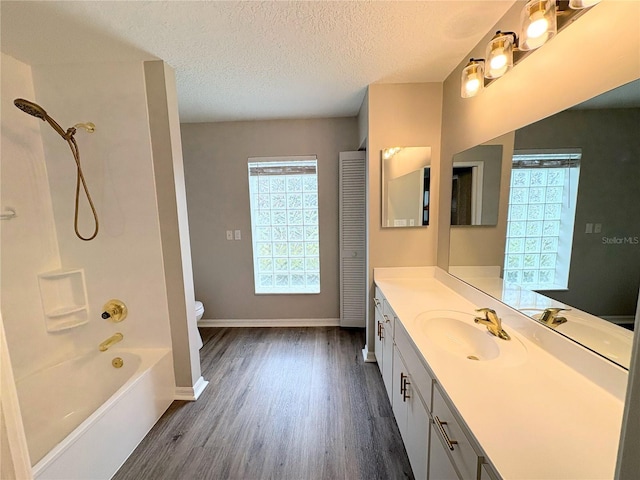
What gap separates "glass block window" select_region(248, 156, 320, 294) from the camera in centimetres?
300

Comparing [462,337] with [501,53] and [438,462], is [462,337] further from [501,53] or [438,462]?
[501,53]

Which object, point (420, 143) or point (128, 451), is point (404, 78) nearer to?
point (420, 143)

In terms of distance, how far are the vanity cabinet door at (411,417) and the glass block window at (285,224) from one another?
167cm

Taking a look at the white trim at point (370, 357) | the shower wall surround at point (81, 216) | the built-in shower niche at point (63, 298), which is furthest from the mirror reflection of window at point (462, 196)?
the built-in shower niche at point (63, 298)

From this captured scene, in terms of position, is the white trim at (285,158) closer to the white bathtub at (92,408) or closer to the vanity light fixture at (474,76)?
the vanity light fixture at (474,76)

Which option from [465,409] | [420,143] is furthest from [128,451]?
[420,143]

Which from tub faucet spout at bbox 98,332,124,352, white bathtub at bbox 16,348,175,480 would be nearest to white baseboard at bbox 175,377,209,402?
white bathtub at bbox 16,348,175,480

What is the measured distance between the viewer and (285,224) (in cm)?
312

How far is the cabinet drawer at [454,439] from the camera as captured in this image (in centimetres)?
76

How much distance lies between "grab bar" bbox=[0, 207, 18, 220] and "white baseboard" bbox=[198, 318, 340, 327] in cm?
204

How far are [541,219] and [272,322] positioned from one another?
2.82 m

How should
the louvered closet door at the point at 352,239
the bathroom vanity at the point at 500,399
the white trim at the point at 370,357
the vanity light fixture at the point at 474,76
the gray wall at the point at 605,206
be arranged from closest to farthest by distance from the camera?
1. the bathroom vanity at the point at 500,399
2. the gray wall at the point at 605,206
3. the vanity light fixture at the point at 474,76
4. the white trim at the point at 370,357
5. the louvered closet door at the point at 352,239

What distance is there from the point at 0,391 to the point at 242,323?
9.14 feet

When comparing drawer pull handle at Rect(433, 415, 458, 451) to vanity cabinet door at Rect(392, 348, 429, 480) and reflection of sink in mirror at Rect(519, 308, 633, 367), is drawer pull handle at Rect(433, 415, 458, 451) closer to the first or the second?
vanity cabinet door at Rect(392, 348, 429, 480)
